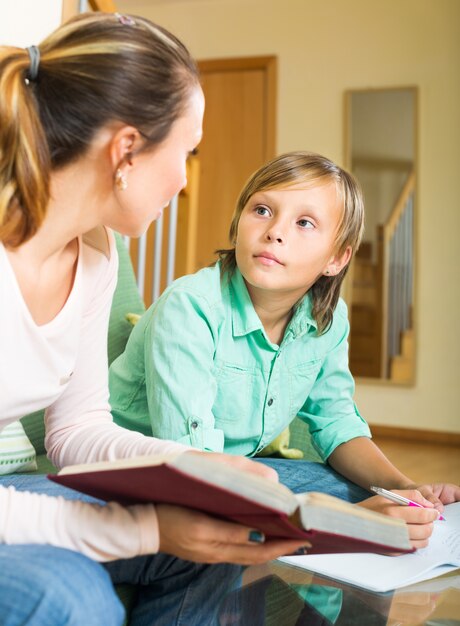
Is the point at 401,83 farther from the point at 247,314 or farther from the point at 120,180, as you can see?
the point at 120,180

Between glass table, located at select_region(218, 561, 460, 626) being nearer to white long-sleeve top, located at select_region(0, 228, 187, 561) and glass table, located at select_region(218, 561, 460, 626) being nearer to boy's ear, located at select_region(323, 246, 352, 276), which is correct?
white long-sleeve top, located at select_region(0, 228, 187, 561)

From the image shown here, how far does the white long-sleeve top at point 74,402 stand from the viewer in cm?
64

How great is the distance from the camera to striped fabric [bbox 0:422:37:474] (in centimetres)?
107

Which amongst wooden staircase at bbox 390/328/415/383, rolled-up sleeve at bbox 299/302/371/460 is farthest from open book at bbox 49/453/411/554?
wooden staircase at bbox 390/328/415/383

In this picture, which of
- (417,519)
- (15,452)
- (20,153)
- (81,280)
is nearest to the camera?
(20,153)

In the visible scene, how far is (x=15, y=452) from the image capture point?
109 centimetres

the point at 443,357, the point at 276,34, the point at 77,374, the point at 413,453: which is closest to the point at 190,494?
the point at 77,374

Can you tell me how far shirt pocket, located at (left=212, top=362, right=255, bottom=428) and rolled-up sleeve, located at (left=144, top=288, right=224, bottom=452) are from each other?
0.05m

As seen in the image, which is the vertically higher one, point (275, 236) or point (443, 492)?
point (275, 236)

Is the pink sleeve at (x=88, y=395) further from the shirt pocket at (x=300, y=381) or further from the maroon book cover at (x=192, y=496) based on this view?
the shirt pocket at (x=300, y=381)

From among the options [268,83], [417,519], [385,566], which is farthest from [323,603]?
[268,83]

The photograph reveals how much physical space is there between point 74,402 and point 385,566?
0.44 meters

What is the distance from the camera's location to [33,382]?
795 mm

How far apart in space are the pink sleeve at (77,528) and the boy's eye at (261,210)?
2.37 ft
